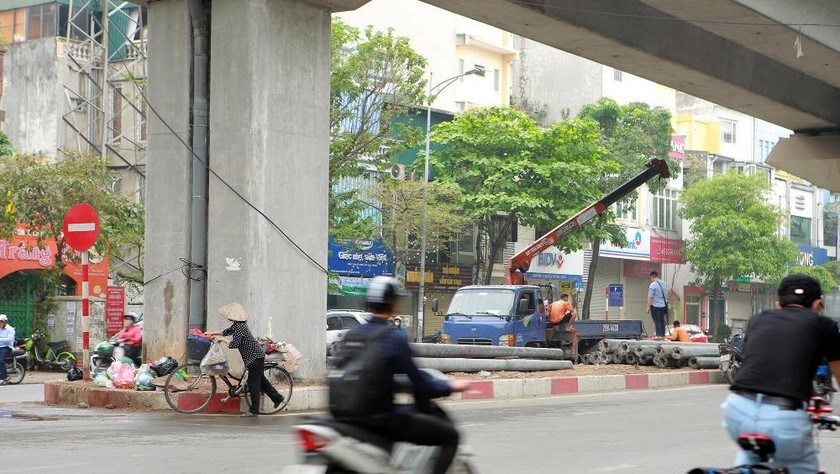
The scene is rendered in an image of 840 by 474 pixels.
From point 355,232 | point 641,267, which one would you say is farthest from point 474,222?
point 641,267

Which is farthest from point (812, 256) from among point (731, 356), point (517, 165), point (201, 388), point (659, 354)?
point (201, 388)

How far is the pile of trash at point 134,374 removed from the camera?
1664 cm

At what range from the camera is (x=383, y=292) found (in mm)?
6219

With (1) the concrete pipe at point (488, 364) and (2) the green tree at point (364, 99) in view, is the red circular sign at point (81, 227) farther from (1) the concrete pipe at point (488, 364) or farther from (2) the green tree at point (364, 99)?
(2) the green tree at point (364, 99)

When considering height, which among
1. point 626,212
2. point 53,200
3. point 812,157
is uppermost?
point 626,212

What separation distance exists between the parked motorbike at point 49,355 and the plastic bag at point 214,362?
17.0m

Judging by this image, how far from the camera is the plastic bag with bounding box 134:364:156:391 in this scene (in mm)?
16609

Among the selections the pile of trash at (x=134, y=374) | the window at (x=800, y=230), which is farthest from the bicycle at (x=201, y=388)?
the window at (x=800, y=230)

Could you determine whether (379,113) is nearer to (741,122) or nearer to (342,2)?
(342,2)

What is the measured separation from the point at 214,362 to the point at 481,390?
5281 mm

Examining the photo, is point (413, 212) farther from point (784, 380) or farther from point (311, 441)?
point (784, 380)

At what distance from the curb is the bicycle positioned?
16cm

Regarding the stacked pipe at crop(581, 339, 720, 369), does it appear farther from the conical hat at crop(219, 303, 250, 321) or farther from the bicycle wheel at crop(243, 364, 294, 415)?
the conical hat at crop(219, 303, 250, 321)

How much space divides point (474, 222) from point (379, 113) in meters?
13.2
